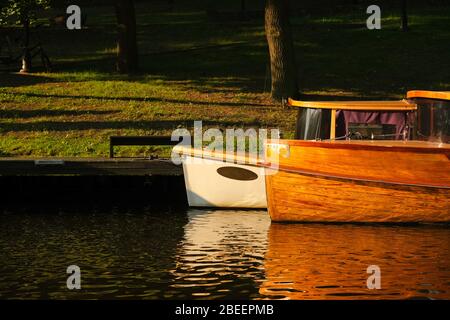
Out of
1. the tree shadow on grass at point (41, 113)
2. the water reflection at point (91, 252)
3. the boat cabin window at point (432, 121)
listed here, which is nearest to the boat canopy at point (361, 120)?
the boat cabin window at point (432, 121)

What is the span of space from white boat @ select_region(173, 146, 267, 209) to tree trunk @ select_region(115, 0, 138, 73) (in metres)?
16.0

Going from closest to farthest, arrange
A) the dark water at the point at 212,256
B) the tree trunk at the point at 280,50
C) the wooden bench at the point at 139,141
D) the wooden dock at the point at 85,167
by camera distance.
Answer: the dark water at the point at 212,256 < the wooden dock at the point at 85,167 < the wooden bench at the point at 139,141 < the tree trunk at the point at 280,50

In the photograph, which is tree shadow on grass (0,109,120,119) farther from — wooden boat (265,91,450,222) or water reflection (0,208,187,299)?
wooden boat (265,91,450,222)

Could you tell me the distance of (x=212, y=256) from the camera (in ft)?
77.4

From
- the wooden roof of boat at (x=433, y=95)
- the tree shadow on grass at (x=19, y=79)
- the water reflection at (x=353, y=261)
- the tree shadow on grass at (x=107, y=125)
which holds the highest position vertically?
the wooden roof of boat at (x=433, y=95)

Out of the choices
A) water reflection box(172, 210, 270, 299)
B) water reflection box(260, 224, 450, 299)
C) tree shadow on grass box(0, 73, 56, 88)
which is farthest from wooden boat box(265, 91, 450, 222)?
tree shadow on grass box(0, 73, 56, 88)

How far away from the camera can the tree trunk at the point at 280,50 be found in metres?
40.7

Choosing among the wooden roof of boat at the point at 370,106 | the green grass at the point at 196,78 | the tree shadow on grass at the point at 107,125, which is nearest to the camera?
the wooden roof of boat at the point at 370,106

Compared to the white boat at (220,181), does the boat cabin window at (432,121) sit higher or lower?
higher

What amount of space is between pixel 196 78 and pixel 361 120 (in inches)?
650

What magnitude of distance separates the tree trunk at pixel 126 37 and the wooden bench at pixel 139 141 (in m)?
12.9

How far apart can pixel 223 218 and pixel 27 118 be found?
39.2 feet

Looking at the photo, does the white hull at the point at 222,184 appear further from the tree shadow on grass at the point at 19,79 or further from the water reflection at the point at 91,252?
the tree shadow on grass at the point at 19,79

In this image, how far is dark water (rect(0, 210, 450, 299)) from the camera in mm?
20672
